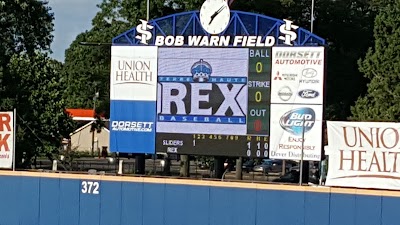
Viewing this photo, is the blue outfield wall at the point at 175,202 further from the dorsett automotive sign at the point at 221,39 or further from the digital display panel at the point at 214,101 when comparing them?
the dorsett automotive sign at the point at 221,39

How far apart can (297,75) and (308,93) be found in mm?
612

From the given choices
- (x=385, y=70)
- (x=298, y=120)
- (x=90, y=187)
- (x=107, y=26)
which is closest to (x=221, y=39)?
(x=298, y=120)

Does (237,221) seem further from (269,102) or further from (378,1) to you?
(378,1)

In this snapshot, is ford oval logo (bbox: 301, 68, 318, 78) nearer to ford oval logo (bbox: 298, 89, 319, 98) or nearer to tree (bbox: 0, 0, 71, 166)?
ford oval logo (bbox: 298, 89, 319, 98)

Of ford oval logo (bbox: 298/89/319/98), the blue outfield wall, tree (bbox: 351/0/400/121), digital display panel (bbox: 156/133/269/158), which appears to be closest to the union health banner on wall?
digital display panel (bbox: 156/133/269/158)

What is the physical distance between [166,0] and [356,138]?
103 ft

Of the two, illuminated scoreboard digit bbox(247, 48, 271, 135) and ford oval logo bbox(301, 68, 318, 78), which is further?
illuminated scoreboard digit bbox(247, 48, 271, 135)

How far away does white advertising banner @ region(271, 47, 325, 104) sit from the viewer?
75.3 ft

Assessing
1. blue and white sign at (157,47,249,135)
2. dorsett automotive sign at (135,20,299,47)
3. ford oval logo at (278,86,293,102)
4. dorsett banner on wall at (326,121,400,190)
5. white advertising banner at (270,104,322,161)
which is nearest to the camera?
dorsett banner on wall at (326,121,400,190)

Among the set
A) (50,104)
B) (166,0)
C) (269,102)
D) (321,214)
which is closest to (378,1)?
(166,0)

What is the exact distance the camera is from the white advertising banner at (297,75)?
75.3 feet

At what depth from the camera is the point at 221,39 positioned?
24547 mm

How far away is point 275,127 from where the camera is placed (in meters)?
23.2

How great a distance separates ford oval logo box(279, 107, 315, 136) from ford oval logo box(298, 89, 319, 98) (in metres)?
0.37
